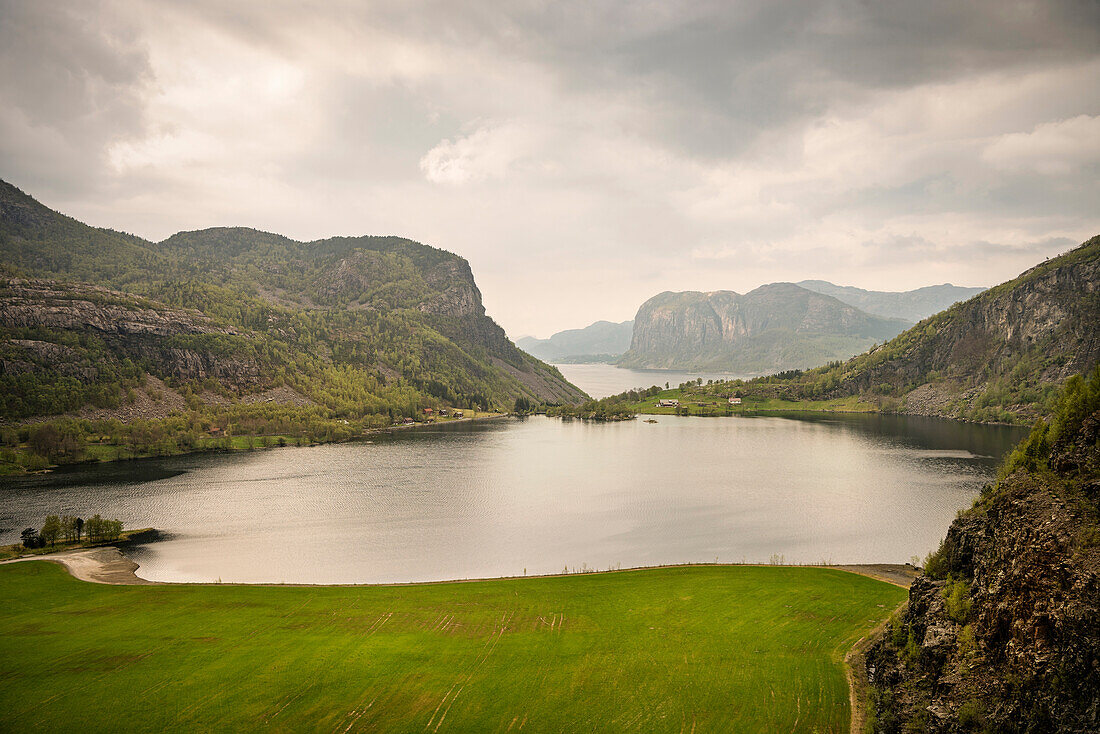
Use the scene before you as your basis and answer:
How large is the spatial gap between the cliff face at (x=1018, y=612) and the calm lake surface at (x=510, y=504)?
104ft

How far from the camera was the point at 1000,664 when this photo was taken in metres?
17.9

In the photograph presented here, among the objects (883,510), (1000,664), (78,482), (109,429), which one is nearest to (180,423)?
(109,429)

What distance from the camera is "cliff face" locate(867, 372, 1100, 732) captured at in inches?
610

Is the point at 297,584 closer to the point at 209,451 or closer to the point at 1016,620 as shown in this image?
the point at 1016,620

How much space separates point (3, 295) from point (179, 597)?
17925 centimetres

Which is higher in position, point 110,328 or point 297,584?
point 110,328

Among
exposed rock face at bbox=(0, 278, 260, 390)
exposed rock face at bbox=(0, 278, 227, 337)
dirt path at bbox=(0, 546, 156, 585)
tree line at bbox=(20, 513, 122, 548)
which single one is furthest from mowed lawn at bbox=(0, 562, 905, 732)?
exposed rock face at bbox=(0, 278, 227, 337)

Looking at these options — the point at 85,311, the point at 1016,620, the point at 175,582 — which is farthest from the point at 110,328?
the point at 1016,620

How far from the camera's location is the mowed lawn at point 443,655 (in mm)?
24594

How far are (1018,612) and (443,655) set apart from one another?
25.5m

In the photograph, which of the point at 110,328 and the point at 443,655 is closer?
the point at 443,655

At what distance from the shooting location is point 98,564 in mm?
52531

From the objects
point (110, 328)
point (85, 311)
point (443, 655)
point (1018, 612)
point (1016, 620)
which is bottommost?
point (443, 655)

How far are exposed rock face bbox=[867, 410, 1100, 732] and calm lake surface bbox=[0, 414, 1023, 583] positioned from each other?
104ft
